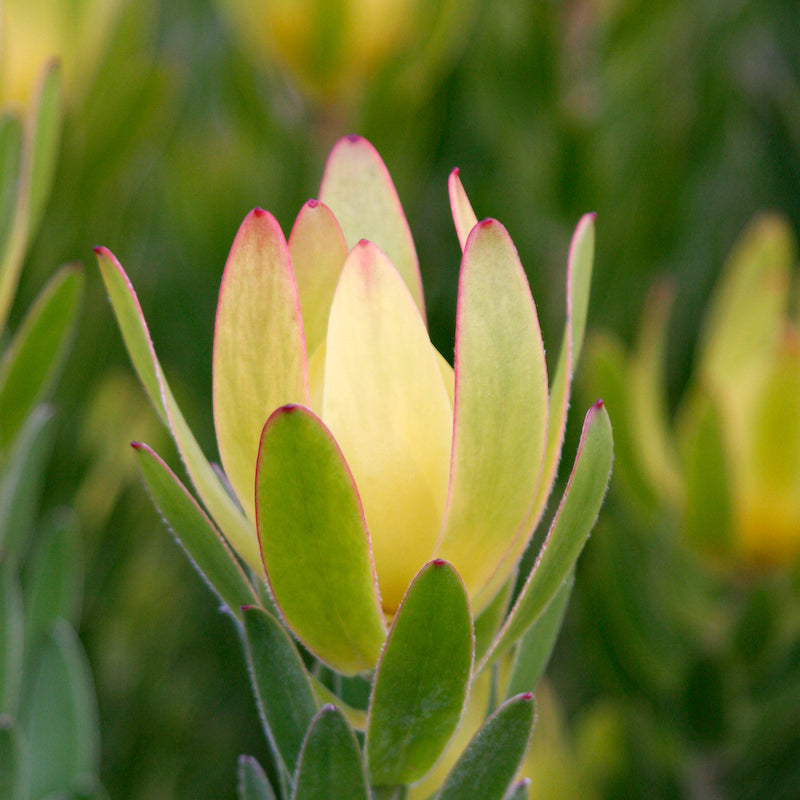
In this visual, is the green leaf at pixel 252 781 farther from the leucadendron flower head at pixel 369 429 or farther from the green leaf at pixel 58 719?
the green leaf at pixel 58 719

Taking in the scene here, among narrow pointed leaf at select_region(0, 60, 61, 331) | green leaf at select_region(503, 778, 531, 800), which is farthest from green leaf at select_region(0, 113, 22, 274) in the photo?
green leaf at select_region(503, 778, 531, 800)

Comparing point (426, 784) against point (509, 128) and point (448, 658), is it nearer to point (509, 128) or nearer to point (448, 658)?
point (448, 658)

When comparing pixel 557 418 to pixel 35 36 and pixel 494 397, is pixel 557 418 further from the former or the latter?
pixel 35 36

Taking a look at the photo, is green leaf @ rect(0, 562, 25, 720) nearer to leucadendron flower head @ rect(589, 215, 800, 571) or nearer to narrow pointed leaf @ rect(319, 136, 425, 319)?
narrow pointed leaf @ rect(319, 136, 425, 319)

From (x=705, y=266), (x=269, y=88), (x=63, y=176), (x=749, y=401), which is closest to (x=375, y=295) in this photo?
(x=749, y=401)

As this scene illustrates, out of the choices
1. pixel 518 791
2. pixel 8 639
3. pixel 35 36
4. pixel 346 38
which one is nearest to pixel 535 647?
pixel 518 791

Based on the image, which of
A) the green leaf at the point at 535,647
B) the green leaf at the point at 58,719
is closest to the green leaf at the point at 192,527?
the green leaf at the point at 535,647
